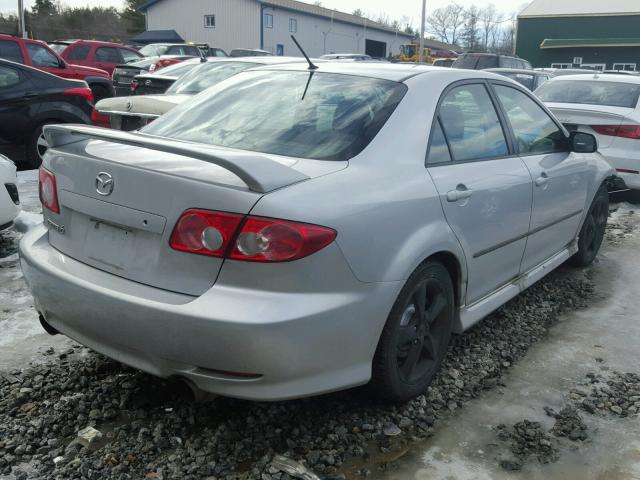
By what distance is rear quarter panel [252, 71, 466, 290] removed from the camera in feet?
8.02

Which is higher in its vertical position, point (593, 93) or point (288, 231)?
point (593, 93)

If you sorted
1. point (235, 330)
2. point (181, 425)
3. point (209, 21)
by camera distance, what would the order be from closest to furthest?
point (235, 330)
point (181, 425)
point (209, 21)

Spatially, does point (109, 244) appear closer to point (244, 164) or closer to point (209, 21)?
point (244, 164)

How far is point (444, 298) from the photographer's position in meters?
3.18

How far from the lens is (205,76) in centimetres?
883

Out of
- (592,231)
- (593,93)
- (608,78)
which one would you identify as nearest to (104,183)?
(592,231)

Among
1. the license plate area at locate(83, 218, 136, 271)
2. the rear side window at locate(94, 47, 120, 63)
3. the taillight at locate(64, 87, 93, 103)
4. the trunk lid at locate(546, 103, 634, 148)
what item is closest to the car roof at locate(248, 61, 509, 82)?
the license plate area at locate(83, 218, 136, 271)

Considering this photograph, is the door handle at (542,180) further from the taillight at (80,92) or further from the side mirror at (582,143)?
the taillight at (80,92)

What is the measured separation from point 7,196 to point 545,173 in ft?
13.3

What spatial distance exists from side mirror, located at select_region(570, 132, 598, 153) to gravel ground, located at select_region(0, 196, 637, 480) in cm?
175

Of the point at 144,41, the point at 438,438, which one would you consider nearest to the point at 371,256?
the point at 438,438

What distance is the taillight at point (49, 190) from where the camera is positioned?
9.55 ft

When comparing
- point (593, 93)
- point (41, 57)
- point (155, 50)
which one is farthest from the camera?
point (155, 50)

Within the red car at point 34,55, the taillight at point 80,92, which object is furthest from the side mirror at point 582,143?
the red car at point 34,55
